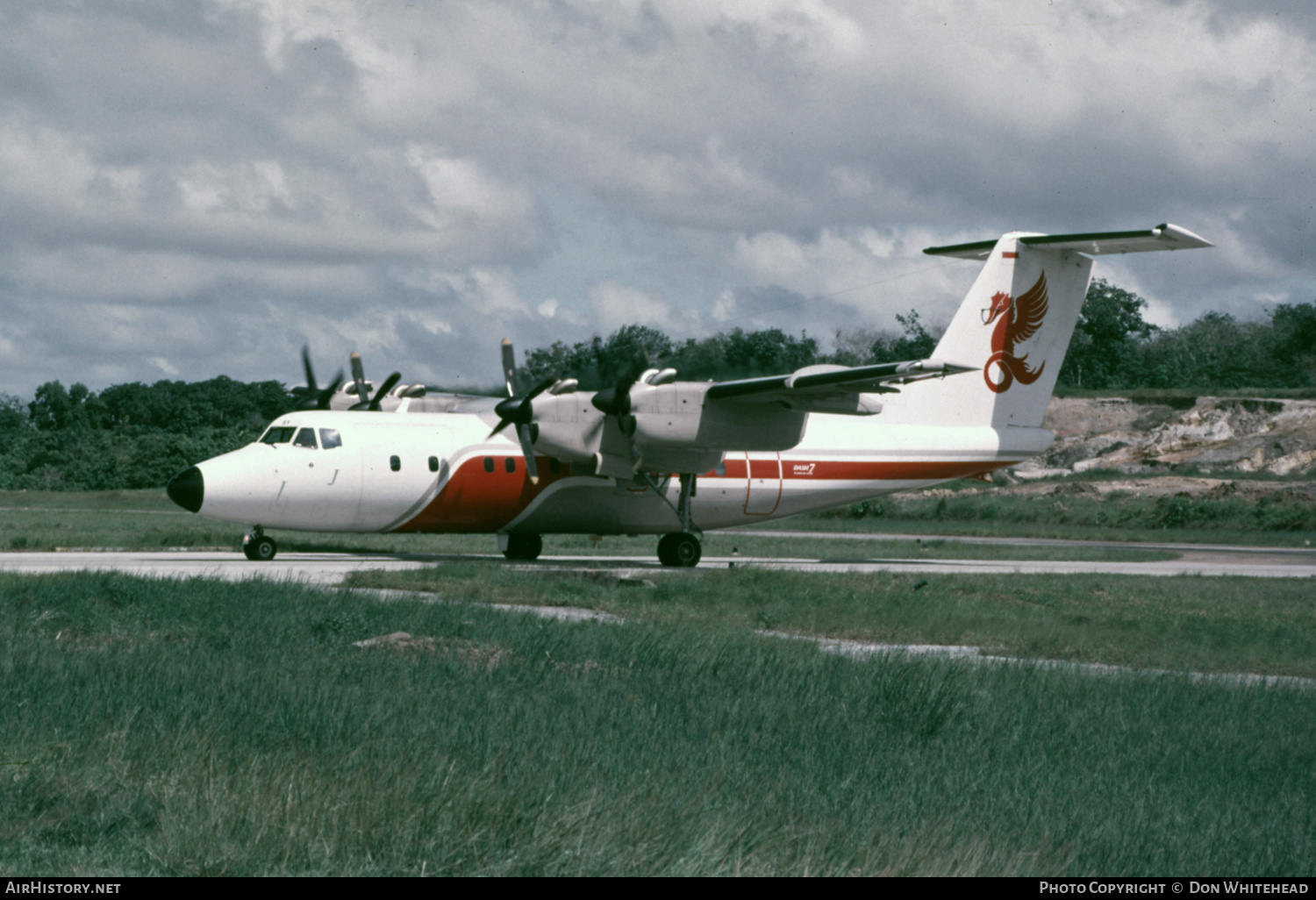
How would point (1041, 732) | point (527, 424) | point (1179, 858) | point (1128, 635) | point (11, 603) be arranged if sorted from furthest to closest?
point (527, 424)
point (1128, 635)
point (11, 603)
point (1041, 732)
point (1179, 858)

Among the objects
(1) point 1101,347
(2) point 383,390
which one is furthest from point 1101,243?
(1) point 1101,347

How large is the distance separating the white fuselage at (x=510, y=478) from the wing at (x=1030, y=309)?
2.36 metres

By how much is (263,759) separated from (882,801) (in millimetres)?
3255

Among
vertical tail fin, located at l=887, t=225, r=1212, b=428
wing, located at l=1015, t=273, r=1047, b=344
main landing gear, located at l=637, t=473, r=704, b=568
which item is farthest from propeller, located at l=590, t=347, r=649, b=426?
wing, located at l=1015, t=273, r=1047, b=344

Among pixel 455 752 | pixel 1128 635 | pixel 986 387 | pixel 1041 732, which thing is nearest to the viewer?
pixel 455 752

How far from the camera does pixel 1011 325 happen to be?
27547 mm

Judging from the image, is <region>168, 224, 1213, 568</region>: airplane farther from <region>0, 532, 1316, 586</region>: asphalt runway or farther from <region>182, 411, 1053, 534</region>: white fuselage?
<region>0, 532, 1316, 586</region>: asphalt runway

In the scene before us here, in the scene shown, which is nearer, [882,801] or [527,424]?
[882,801]

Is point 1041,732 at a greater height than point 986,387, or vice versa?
point 986,387

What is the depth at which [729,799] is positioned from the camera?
6.04 meters

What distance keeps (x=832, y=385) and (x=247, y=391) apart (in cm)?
8140

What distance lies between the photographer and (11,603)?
12.1 m
